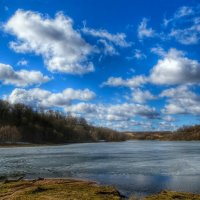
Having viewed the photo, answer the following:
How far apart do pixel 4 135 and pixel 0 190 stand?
17023cm

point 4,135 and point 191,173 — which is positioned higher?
point 4,135

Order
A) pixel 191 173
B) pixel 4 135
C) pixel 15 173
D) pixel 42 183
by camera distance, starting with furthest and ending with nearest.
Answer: pixel 4 135, pixel 15 173, pixel 191 173, pixel 42 183

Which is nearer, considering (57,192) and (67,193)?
(67,193)

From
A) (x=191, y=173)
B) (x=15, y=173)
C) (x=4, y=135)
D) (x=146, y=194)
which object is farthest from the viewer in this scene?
(x=4, y=135)

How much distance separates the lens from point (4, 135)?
642ft

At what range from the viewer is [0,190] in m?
31.2

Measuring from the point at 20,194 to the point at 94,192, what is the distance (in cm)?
603

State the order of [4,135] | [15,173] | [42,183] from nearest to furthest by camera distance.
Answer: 1. [42,183]
2. [15,173]
3. [4,135]

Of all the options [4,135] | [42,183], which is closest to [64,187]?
[42,183]

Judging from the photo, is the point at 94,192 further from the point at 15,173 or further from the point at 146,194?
the point at 15,173

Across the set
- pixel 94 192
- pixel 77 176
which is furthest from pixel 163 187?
pixel 77 176

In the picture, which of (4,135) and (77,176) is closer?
(77,176)

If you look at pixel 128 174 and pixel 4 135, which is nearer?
pixel 128 174

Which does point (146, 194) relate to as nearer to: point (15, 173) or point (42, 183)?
point (42, 183)
